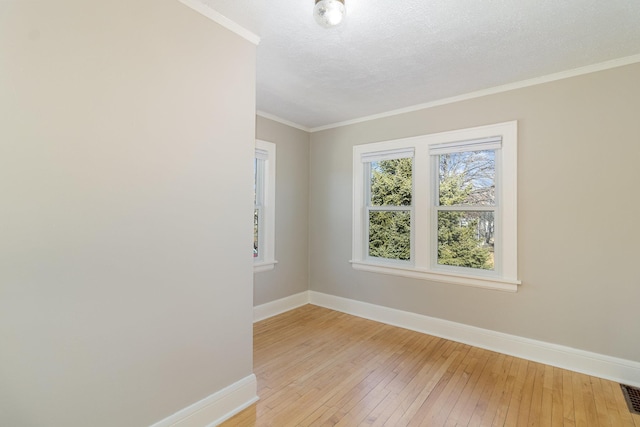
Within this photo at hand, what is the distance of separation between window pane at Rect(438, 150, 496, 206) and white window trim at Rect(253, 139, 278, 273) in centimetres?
199

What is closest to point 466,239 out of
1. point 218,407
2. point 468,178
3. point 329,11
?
point 468,178

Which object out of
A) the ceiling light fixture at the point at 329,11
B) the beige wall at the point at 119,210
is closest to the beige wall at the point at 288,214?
the beige wall at the point at 119,210

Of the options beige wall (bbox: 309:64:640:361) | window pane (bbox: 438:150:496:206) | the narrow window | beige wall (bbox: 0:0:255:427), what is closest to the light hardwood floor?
beige wall (bbox: 309:64:640:361)

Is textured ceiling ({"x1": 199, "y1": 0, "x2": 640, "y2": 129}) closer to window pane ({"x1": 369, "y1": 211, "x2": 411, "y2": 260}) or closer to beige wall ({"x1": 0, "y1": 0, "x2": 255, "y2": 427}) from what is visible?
beige wall ({"x1": 0, "y1": 0, "x2": 255, "y2": 427})

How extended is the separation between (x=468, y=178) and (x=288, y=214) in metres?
2.21

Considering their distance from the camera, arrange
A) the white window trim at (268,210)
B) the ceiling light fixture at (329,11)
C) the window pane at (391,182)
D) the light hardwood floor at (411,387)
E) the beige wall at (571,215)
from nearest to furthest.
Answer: the ceiling light fixture at (329,11), the light hardwood floor at (411,387), the beige wall at (571,215), the window pane at (391,182), the white window trim at (268,210)

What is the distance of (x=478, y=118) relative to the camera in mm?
3014

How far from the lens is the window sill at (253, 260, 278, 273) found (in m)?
3.60

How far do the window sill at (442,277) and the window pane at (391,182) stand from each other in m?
0.77

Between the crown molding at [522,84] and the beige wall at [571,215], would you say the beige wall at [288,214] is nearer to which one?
the crown molding at [522,84]

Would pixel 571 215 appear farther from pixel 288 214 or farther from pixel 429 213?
pixel 288 214

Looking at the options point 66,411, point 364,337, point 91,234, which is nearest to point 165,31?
point 91,234

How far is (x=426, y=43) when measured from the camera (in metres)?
2.16

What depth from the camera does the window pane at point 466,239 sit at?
10.0ft
